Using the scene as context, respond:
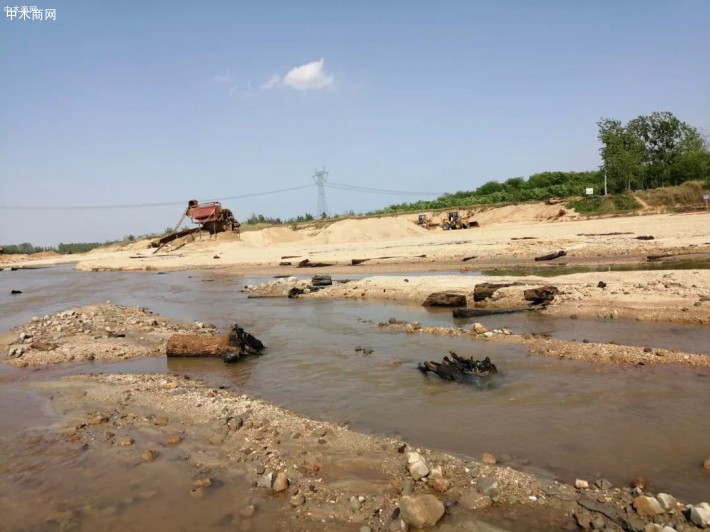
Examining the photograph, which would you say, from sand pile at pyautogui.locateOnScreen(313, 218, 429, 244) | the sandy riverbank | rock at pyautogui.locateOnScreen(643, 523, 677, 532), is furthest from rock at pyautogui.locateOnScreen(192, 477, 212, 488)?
sand pile at pyautogui.locateOnScreen(313, 218, 429, 244)

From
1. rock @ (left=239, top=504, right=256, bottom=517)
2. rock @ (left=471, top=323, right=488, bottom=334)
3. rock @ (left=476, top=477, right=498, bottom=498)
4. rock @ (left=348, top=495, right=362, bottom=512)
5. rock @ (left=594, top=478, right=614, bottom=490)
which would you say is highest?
rock @ (left=239, top=504, right=256, bottom=517)

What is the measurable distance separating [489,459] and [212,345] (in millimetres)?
6201

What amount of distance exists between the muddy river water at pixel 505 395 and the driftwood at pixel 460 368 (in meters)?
0.17

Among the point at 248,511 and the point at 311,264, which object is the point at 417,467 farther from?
the point at 311,264

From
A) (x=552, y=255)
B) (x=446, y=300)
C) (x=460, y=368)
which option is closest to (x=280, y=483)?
(x=460, y=368)

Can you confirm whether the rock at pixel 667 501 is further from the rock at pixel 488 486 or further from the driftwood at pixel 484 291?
the driftwood at pixel 484 291

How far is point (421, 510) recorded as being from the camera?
11.5ft

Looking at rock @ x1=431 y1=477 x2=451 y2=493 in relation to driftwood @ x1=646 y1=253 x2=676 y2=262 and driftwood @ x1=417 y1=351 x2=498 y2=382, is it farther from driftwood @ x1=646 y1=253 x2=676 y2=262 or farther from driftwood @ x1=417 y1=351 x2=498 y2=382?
driftwood @ x1=646 y1=253 x2=676 y2=262

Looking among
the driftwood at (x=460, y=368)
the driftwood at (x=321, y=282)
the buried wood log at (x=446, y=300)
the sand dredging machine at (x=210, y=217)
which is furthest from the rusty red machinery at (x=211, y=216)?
the driftwood at (x=460, y=368)

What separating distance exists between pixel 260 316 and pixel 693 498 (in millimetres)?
11379

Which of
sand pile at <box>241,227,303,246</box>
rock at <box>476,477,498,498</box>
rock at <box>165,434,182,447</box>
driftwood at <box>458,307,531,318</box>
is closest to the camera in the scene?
rock at <box>476,477,498,498</box>

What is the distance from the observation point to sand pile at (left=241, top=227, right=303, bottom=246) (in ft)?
149

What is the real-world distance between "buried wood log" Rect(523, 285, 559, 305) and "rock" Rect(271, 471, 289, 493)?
Answer: 941cm

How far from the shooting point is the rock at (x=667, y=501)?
3.47 m
